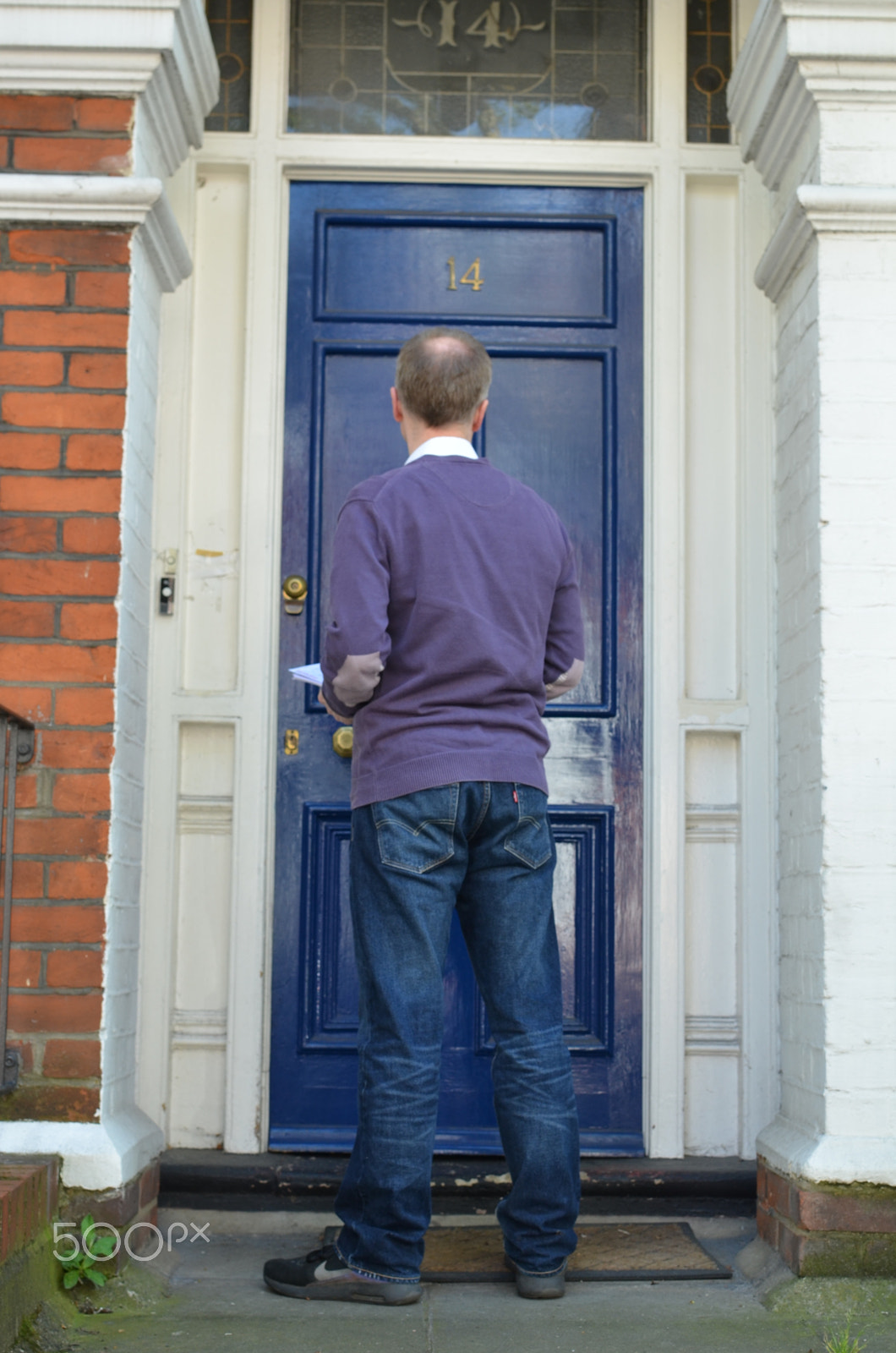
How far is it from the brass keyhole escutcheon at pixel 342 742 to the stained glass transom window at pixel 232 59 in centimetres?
169

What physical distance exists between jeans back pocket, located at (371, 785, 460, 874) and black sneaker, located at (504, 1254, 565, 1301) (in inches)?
33.7

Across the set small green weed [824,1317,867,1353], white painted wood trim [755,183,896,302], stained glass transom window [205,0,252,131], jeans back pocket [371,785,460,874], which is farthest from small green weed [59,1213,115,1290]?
stained glass transom window [205,0,252,131]

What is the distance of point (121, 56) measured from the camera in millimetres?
3168

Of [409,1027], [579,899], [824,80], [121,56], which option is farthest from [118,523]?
[824,80]

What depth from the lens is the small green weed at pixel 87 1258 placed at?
9.07 feet

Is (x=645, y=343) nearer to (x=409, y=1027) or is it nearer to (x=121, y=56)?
(x=121, y=56)

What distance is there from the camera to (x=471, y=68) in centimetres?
387

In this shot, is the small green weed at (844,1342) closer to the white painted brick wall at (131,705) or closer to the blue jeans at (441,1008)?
the blue jeans at (441,1008)

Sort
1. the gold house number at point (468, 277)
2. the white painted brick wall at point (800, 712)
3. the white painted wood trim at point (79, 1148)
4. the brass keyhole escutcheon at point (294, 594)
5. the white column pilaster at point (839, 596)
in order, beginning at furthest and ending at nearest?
the gold house number at point (468, 277)
the brass keyhole escutcheon at point (294, 594)
the white painted brick wall at point (800, 712)
the white column pilaster at point (839, 596)
the white painted wood trim at point (79, 1148)

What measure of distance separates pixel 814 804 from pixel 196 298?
212 centimetres

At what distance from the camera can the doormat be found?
9.55ft

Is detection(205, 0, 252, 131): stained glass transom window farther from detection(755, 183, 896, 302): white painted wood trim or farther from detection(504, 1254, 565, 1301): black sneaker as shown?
detection(504, 1254, 565, 1301): black sneaker

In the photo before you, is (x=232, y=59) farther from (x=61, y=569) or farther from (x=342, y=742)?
(x=342, y=742)

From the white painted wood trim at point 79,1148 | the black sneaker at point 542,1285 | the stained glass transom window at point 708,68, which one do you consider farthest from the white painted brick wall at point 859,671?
the white painted wood trim at point 79,1148
